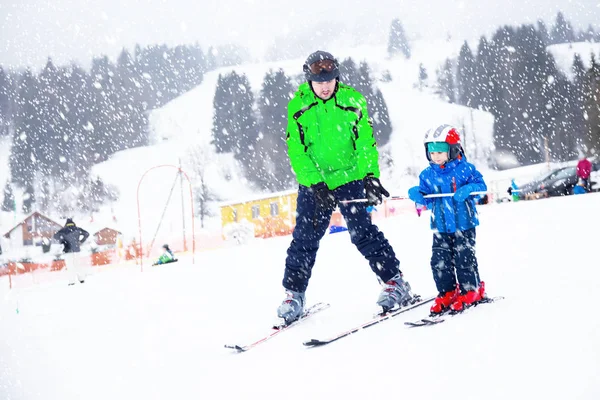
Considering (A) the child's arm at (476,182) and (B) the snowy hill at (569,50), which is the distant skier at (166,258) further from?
(B) the snowy hill at (569,50)

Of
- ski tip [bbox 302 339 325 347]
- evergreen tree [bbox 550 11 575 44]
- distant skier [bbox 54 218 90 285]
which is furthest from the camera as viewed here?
evergreen tree [bbox 550 11 575 44]

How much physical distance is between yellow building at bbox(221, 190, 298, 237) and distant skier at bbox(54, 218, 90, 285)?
1262 cm

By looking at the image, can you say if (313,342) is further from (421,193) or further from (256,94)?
(256,94)

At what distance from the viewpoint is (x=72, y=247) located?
1244 cm

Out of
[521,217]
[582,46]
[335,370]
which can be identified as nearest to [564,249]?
[335,370]

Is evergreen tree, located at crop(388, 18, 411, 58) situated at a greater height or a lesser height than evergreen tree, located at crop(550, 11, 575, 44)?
greater

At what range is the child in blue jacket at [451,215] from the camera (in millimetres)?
3467

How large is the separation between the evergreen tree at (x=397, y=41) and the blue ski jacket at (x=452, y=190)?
418 ft

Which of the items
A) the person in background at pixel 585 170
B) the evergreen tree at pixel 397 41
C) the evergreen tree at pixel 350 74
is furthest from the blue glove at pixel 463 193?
the evergreen tree at pixel 397 41

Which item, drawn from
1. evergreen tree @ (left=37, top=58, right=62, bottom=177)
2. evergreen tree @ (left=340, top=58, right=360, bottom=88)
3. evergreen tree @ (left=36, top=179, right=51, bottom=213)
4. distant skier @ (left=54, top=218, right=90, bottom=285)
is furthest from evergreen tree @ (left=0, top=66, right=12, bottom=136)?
distant skier @ (left=54, top=218, right=90, bottom=285)

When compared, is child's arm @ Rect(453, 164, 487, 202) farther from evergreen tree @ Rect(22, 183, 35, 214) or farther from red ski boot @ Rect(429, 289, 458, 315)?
evergreen tree @ Rect(22, 183, 35, 214)

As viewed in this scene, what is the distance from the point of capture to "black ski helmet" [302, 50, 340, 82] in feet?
12.1

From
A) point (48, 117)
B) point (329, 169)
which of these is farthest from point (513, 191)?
point (48, 117)

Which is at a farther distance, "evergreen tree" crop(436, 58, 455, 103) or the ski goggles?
"evergreen tree" crop(436, 58, 455, 103)
